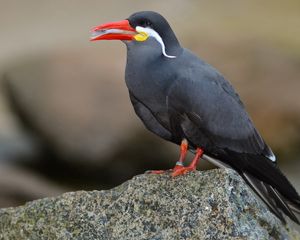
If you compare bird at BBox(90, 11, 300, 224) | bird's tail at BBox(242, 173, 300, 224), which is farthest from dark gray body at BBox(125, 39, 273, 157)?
bird's tail at BBox(242, 173, 300, 224)

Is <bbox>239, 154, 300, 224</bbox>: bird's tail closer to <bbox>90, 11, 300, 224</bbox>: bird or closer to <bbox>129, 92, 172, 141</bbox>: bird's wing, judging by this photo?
<bbox>90, 11, 300, 224</bbox>: bird

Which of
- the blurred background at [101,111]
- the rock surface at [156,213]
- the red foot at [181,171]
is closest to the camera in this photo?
the rock surface at [156,213]

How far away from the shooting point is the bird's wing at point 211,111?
6535 millimetres

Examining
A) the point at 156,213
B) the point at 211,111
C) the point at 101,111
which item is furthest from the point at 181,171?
the point at 101,111

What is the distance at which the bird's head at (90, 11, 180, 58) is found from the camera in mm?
6625

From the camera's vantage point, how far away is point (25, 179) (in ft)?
40.4

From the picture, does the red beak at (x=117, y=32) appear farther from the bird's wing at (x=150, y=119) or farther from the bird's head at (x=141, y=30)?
the bird's wing at (x=150, y=119)

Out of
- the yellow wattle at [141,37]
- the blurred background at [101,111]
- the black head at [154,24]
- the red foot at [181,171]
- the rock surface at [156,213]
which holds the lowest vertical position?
the blurred background at [101,111]

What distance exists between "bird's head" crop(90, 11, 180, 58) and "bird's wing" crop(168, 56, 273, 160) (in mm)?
310

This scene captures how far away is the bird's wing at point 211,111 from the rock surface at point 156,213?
632 mm

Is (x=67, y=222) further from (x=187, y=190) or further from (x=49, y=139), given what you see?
(x=49, y=139)

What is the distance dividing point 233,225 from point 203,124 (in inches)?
52.5

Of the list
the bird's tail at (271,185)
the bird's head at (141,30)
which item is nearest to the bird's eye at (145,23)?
the bird's head at (141,30)

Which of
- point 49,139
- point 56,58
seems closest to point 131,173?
point 49,139
